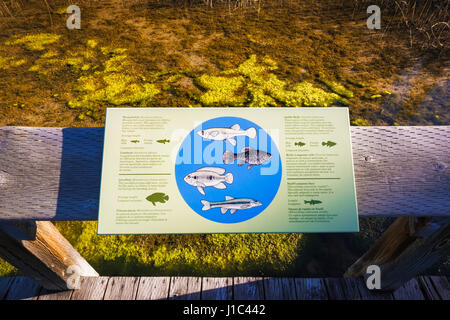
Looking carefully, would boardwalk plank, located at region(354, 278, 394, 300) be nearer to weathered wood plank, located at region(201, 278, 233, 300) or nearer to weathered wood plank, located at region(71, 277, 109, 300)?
weathered wood plank, located at region(201, 278, 233, 300)

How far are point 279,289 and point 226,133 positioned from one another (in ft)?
4.62

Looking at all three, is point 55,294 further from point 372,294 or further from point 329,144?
point 372,294

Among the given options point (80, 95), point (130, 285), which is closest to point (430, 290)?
point (130, 285)

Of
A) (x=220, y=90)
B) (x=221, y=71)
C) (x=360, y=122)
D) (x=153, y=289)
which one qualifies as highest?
(x=221, y=71)

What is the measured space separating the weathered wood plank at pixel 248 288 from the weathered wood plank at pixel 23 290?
57.9 inches

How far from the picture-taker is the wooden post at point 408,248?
1139 mm

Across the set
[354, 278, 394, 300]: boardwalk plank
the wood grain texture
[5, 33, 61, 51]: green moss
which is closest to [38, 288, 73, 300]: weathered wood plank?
the wood grain texture

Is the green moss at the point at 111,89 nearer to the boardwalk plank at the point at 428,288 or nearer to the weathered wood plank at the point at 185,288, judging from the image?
the weathered wood plank at the point at 185,288

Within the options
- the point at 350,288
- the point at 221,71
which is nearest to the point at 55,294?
the point at 350,288

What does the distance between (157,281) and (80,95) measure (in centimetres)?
273

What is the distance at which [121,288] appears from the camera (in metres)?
1.80

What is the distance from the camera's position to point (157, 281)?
6.06 ft

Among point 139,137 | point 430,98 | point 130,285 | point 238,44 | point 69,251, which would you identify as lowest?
point 130,285

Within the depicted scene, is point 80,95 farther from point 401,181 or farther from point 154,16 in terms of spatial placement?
point 401,181
